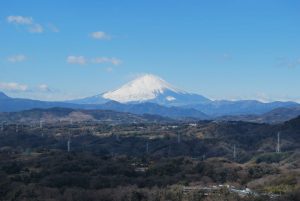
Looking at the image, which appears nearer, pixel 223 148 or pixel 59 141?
pixel 223 148

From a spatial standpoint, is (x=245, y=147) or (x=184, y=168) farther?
(x=245, y=147)

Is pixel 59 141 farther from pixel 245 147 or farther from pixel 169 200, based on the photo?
pixel 169 200

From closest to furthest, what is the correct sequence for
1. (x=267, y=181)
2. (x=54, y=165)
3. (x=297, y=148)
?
(x=267, y=181)
(x=54, y=165)
(x=297, y=148)

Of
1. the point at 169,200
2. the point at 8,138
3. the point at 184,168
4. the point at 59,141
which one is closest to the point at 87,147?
the point at 59,141

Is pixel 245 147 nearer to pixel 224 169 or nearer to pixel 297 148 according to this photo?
Result: pixel 297 148

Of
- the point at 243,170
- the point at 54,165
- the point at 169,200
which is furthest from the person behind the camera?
the point at 243,170

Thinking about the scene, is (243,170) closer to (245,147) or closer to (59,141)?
(245,147)

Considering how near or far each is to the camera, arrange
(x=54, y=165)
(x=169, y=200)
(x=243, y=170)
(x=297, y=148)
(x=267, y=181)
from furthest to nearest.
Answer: (x=297, y=148) < (x=243, y=170) < (x=54, y=165) < (x=267, y=181) < (x=169, y=200)

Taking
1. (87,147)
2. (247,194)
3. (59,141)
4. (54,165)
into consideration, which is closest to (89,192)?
(247,194)
